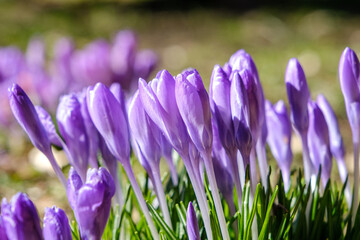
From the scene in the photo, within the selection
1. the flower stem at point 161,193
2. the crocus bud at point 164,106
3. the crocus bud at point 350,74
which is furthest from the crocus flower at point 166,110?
the crocus bud at point 350,74

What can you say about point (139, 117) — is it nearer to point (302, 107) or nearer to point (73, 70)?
point (302, 107)

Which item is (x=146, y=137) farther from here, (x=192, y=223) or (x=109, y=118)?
(x=192, y=223)

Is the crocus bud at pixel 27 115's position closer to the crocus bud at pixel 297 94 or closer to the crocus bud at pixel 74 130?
→ the crocus bud at pixel 74 130

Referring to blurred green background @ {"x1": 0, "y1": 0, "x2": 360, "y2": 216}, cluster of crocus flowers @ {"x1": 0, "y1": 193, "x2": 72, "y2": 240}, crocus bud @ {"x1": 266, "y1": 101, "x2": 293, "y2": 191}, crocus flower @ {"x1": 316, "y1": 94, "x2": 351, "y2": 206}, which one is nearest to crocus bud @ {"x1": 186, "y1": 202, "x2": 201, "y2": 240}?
cluster of crocus flowers @ {"x1": 0, "y1": 193, "x2": 72, "y2": 240}

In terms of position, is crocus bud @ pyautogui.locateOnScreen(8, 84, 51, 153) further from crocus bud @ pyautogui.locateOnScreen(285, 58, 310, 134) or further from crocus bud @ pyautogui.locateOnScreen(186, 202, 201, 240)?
crocus bud @ pyautogui.locateOnScreen(285, 58, 310, 134)

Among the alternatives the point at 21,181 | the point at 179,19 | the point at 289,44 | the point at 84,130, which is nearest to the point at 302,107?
the point at 84,130
